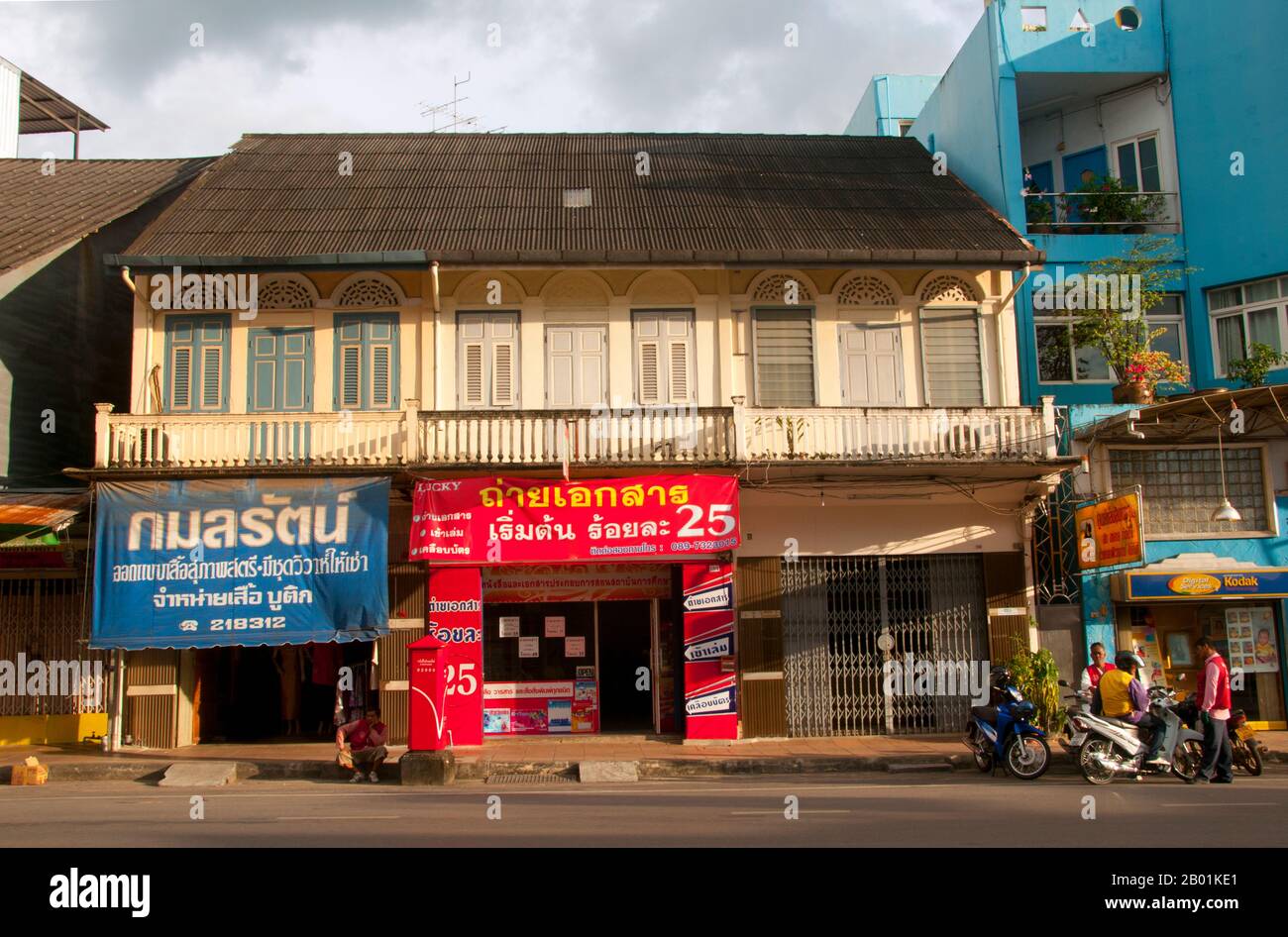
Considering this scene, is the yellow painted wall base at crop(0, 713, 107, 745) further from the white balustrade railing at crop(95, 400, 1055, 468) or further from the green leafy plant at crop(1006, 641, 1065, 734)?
the green leafy plant at crop(1006, 641, 1065, 734)

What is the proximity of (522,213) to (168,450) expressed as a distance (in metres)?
6.92

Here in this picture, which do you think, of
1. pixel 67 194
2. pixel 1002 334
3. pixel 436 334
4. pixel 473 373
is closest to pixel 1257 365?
pixel 1002 334

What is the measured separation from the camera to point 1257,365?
17.5 metres

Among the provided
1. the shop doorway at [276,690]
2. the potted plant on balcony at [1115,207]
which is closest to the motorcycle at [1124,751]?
the potted plant on balcony at [1115,207]

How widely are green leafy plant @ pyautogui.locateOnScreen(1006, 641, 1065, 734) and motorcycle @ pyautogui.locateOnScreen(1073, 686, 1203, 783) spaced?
11.3ft

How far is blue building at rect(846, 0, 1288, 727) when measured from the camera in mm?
17328

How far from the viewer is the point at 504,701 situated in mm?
17203

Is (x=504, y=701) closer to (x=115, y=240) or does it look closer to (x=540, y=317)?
(x=540, y=317)

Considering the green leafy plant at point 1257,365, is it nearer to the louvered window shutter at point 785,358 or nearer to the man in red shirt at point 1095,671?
the man in red shirt at point 1095,671

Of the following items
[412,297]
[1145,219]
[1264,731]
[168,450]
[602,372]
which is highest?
[1145,219]

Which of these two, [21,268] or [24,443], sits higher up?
[21,268]

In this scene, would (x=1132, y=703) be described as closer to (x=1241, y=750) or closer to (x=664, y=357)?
(x=1241, y=750)

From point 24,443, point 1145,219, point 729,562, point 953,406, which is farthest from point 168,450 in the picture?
point 1145,219

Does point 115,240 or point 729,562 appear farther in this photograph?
point 115,240
